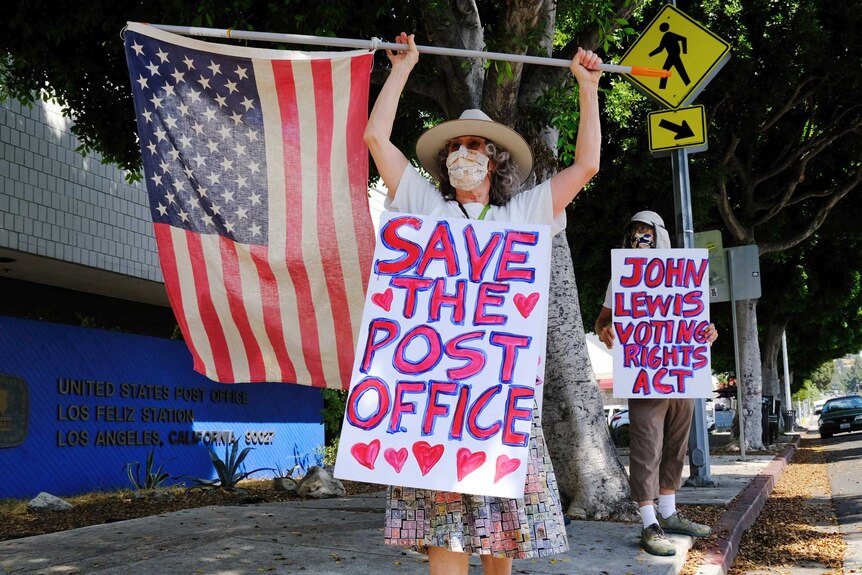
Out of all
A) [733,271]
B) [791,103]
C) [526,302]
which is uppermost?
[791,103]

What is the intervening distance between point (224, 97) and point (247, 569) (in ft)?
8.96

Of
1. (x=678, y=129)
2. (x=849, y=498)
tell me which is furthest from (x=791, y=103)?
(x=849, y=498)

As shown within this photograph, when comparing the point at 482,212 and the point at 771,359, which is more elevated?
the point at 771,359

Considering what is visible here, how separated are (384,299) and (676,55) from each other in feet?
21.3

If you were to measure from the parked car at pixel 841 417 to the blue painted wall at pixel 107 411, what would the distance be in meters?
23.3

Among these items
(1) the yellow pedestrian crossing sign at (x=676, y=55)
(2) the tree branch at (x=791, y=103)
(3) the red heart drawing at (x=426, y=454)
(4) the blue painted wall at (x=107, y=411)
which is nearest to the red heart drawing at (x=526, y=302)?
(3) the red heart drawing at (x=426, y=454)

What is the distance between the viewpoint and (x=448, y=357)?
3.26 m

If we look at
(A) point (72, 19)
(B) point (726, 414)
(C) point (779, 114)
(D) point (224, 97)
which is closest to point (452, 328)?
(D) point (224, 97)

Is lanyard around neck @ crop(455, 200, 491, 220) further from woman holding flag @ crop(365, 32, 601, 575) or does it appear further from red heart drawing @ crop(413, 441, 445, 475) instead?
red heart drawing @ crop(413, 441, 445, 475)

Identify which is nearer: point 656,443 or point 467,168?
point 467,168

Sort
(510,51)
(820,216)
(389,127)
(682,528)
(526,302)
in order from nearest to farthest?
(526,302) → (389,127) → (682,528) → (510,51) → (820,216)

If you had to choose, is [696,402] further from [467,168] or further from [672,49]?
[467,168]

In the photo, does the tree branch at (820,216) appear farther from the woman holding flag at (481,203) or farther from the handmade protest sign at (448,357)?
the handmade protest sign at (448,357)

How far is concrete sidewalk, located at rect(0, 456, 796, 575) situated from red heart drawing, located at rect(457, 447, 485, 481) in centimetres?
201
